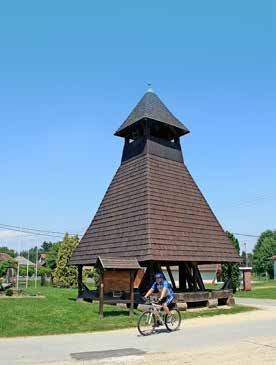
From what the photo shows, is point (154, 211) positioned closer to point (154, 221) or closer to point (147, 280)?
point (154, 221)

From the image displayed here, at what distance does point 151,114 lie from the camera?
66.9 ft

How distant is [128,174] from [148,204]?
3.80m

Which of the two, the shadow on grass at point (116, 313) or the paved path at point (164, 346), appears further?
the shadow on grass at point (116, 313)

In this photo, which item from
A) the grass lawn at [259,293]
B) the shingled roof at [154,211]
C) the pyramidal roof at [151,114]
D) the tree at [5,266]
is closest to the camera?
the shingled roof at [154,211]

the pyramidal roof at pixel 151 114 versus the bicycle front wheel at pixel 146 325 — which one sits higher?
the pyramidal roof at pixel 151 114

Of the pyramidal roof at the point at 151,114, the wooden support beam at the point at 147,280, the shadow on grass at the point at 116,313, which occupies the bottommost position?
the shadow on grass at the point at 116,313

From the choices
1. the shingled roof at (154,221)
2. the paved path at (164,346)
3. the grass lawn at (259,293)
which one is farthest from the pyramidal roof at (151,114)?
the grass lawn at (259,293)

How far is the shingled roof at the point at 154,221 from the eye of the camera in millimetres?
16047

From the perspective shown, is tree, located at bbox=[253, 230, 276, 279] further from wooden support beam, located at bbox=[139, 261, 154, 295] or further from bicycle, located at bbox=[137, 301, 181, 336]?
bicycle, located at bbox=[137, 301, 181, 336]

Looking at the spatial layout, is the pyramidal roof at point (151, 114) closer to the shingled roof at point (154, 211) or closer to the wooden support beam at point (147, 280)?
the shingled roof at point (154, 211)

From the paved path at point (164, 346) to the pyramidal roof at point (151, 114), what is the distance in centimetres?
1160

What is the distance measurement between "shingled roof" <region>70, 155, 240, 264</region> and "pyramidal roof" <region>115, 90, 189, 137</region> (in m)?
2.04

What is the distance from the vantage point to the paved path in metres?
7.37

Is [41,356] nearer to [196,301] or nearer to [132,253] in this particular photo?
[132,253]
